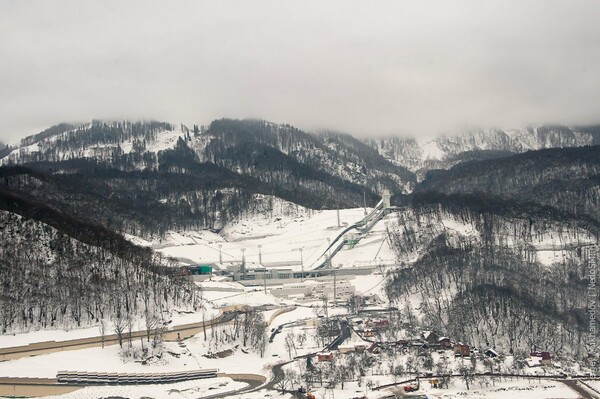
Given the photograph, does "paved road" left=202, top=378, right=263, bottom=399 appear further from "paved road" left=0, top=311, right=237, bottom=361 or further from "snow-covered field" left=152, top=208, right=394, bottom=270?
"snow-covered field" left=152, top=208, right=394, bottom=270

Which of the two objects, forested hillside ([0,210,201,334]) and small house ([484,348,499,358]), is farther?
forested hillside ([0,210,201,334])

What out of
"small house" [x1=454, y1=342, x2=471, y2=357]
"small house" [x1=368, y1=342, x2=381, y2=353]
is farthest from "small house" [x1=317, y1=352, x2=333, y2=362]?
"small house" [x1=454, y1=342, x2=471, y2=357]

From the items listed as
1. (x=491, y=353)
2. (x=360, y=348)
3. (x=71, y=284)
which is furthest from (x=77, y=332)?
(x=491, y=353)

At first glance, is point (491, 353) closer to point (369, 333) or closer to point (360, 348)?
point (360, 348)

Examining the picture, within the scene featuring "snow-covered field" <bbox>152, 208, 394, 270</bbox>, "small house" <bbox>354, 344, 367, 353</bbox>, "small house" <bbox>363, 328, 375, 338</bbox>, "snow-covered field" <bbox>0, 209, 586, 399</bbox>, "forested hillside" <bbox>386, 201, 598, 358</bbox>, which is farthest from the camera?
"snow-covered field" <bbox>152, 208, 394, 270</bbox>

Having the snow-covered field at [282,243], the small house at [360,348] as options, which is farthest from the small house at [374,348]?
the snow-covered field at [282,243]

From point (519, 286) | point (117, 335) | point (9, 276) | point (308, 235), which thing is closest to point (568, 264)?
point (519, 286)

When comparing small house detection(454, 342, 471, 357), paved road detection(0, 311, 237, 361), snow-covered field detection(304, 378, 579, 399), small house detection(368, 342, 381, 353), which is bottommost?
snow-covered field detection(304, 378, 579, 399)

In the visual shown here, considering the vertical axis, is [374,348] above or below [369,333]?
below

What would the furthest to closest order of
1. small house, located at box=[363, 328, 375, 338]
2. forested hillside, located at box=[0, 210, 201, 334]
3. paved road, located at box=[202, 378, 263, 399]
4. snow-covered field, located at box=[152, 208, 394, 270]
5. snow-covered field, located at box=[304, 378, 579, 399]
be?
1. snow-covered field, located at box=[152, 208, 394, 270]
2. small house, located at box=[363, 328, 375, 338]
3. forested hillside, located at box=[0, 210, 201, 334]
4. paved road, located at box=[202, 378, 263, 399]
5. snow-covered field, located at box=[304, 378, 579, 399]

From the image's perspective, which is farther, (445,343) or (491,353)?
(445,343)

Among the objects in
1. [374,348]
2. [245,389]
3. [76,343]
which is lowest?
[245,389]

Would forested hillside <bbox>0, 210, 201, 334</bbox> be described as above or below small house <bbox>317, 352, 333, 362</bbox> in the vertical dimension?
above
